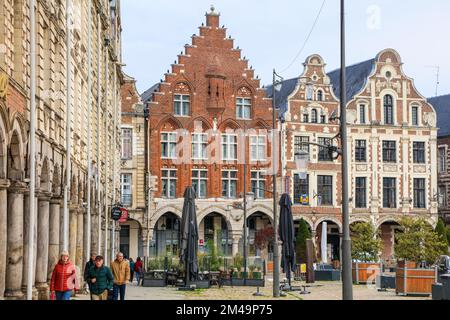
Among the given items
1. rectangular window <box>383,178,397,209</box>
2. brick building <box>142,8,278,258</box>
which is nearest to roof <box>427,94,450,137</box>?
rectangular window <box>383,178,397,209</box>

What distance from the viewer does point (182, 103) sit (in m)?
67.6

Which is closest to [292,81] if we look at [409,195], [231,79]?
[231,79]

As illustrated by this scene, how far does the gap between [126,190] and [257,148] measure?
33.5 feet

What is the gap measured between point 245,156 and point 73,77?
36738 millimetres

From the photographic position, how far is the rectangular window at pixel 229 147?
224 ft

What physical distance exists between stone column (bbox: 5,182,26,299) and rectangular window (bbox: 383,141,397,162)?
5245cm

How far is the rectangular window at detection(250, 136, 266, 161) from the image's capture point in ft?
227

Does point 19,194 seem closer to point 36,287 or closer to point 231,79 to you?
point 36,287

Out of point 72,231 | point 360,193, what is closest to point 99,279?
point 72,231

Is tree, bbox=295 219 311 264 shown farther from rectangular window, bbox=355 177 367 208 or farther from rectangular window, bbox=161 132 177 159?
rectangular window, bbox=161 132 177 159

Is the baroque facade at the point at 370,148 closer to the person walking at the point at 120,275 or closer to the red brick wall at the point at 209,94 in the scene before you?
the red brick wall at the point at 209,94

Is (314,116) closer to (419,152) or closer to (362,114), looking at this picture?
(362,114)

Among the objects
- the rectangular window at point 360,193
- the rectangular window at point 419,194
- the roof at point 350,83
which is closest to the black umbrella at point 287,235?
the roof at point 350,83
